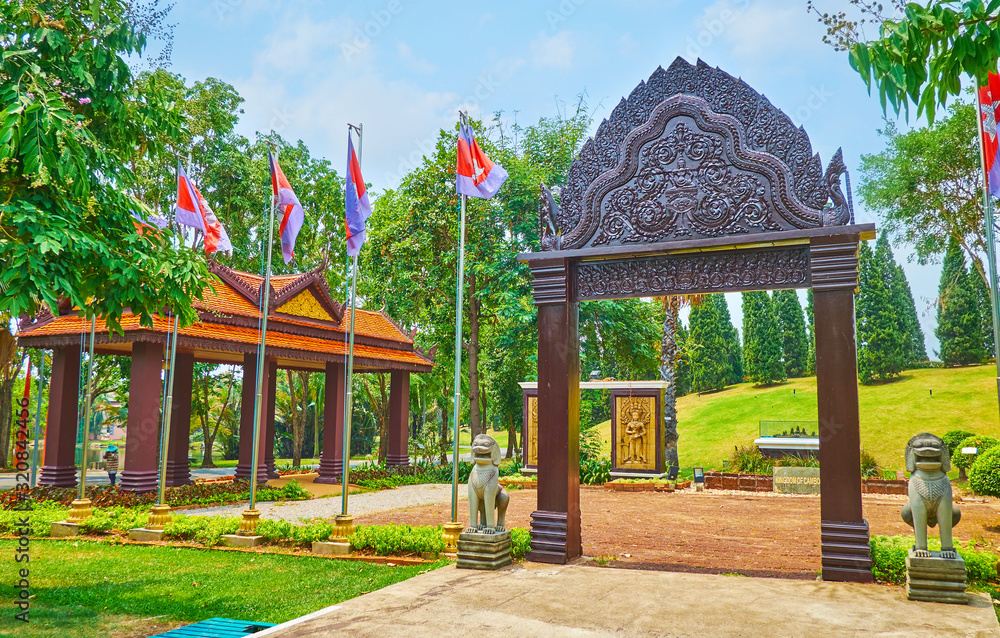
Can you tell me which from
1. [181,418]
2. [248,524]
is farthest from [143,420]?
[248,524]

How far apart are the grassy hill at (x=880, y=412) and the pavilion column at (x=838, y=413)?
25.4 m

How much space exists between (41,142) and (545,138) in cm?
1930

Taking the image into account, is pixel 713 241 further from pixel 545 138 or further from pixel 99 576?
pixel 545 138

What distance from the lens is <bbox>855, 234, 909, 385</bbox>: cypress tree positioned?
128 ft

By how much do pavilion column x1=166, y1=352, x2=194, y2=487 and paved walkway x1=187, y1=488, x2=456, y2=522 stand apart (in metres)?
4.00

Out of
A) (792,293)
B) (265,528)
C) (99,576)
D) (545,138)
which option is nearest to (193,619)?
(99,576)

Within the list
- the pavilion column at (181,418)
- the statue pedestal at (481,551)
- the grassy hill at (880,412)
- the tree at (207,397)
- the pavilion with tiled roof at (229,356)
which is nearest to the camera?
the statue pedestal at (481,551)

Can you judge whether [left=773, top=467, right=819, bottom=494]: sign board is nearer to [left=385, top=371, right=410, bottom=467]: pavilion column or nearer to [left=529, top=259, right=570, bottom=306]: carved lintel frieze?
[left=385, top=371, right=410, bottom=467]: pavilion column

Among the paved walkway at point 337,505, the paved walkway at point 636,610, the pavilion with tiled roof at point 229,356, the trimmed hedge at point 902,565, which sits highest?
the pavilion with tiled roof at point 229,356

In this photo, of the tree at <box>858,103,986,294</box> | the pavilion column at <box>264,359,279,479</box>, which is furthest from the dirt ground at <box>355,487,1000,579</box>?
the tree at <box>858,103,986,294</box>

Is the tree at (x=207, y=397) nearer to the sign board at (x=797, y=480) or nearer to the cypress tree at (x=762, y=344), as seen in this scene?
the sign board at (x=797, y=480)

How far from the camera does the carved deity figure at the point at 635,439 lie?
63.5 ft

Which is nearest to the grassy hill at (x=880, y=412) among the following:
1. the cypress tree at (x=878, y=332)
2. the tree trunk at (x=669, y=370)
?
the cypress tree at (x=878, y=332)

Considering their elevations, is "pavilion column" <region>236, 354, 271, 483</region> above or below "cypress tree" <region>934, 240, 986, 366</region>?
below
